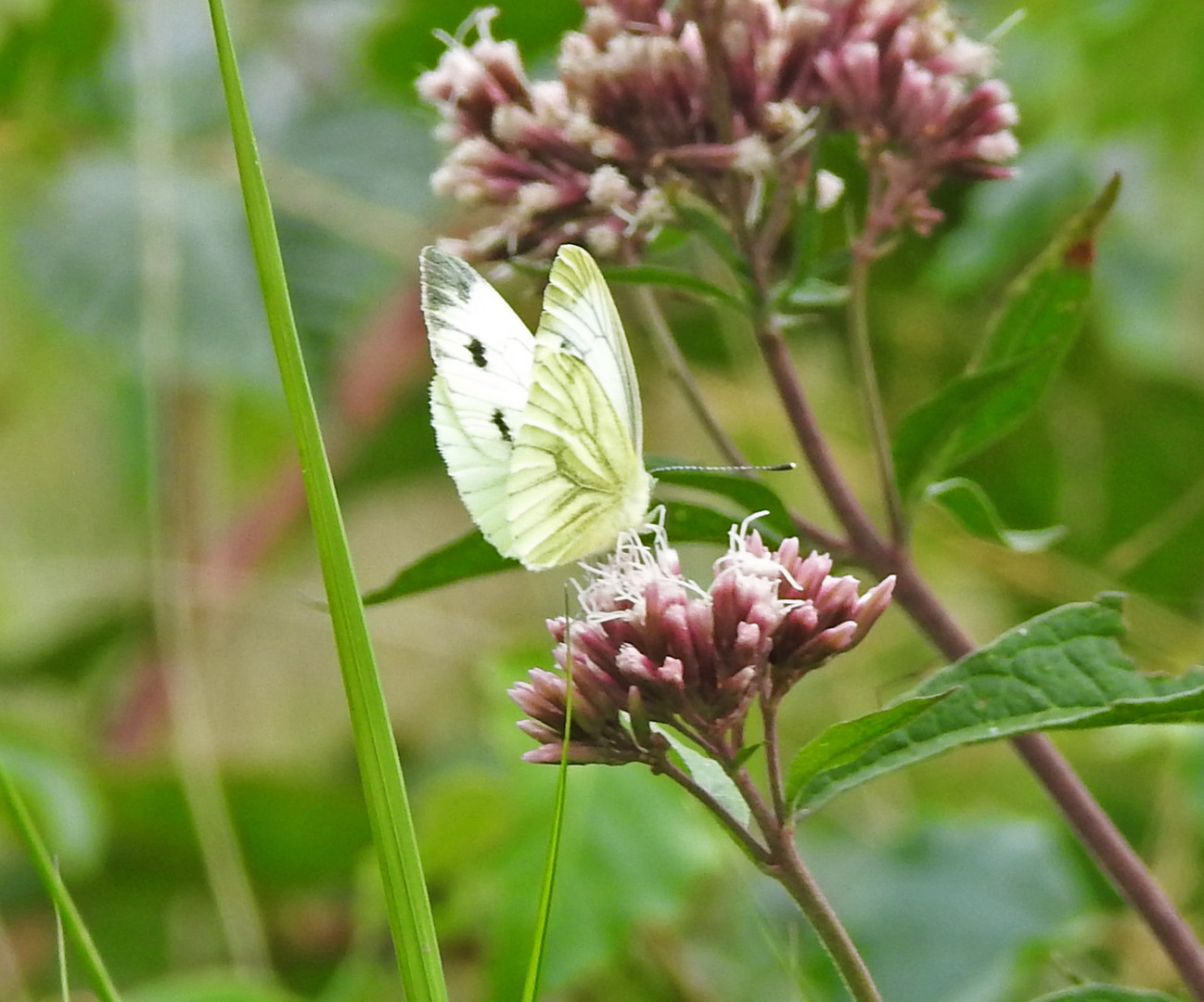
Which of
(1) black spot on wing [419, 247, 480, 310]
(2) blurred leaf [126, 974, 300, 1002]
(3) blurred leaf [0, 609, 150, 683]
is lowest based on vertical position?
(3) blurred leaf [0, 609, 150, 683]

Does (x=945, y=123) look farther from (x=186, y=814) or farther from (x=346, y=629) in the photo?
(x=186, y=814)

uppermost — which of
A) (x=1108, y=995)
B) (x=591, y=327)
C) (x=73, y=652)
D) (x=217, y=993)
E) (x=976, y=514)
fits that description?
(x=591, y=327)

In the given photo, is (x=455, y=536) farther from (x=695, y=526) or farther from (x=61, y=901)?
(x=61, y=901)

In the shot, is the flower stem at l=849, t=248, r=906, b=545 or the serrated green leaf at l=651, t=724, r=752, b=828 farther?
the flower stem at l=849, t=248, r=906, b=545

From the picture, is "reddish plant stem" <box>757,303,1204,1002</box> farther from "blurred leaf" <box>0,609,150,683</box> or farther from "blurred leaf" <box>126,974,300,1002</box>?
"blurred leaf" <box>0,609,150,683</box>

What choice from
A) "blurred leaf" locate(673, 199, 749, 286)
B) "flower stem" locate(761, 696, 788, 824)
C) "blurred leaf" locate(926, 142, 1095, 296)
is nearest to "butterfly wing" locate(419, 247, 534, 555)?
"blurred leaf" locate(673, 199, 749, 286)

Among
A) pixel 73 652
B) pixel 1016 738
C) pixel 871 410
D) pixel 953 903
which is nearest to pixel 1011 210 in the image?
pixel 953 903

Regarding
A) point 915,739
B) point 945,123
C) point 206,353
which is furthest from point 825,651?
point 206,353
